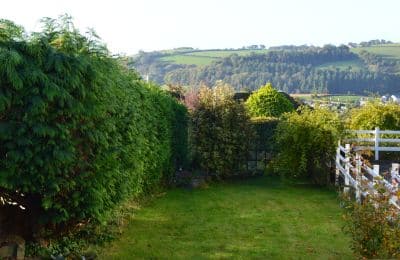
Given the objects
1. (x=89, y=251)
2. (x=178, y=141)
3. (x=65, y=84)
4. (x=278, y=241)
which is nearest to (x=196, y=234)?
(x=278, y=241)

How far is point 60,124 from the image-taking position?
569cm

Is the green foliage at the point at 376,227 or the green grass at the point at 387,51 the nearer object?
the green foliage at the point at 376,227

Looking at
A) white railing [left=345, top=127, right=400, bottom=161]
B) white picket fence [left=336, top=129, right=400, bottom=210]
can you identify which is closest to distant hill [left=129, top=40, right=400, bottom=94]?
white railing [left=345, top=127, right=400, bottom=161]

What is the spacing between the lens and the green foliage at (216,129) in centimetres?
1580

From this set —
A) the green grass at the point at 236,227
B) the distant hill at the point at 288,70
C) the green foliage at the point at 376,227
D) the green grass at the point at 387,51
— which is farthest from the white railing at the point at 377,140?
the green grass at the point at 387,51

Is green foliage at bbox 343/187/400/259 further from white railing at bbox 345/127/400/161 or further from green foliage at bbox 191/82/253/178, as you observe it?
white railing at bbox 345/127/400/161

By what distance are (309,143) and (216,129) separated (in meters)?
2.93

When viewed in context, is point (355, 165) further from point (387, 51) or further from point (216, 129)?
point (387, 51)

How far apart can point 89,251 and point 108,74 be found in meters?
2.50

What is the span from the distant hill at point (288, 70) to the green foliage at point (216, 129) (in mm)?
29012

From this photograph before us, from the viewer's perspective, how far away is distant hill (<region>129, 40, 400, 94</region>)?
50.7 meters

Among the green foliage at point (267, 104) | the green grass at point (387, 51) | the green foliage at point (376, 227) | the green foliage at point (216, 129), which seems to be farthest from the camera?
the green grass at point (387, 51)

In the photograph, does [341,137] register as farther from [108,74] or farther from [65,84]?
[65,84]

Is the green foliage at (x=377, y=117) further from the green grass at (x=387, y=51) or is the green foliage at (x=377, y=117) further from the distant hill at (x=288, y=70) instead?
the green grass at (x=387, y=51)
